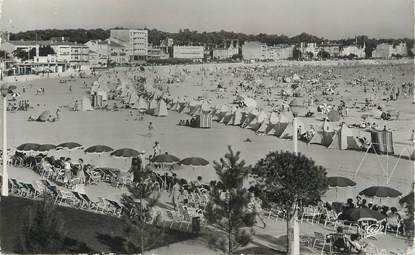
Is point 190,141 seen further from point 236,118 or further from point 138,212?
point 138,212

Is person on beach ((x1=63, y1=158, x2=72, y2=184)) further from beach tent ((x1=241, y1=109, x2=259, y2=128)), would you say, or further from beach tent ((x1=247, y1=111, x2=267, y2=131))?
beach tent ((x1=241, y1=109, x2=259, y2=128))

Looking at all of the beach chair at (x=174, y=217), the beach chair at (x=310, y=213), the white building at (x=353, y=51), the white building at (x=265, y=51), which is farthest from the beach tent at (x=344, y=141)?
the white building at (x=353, y=51)

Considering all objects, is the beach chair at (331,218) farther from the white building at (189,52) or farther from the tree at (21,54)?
the white building at (189,52)

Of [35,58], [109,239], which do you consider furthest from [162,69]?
[109,239]

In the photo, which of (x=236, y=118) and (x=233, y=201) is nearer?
(x=233, y=201)

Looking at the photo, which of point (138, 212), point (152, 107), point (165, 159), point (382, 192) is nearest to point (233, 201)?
point (138, 212)

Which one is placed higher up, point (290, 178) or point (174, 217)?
point (290, 178)

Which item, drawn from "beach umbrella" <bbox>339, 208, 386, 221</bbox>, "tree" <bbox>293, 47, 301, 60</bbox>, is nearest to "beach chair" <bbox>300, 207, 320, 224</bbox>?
"beach umbrella" <bbox>339, 208, 386, 221</bbox>
